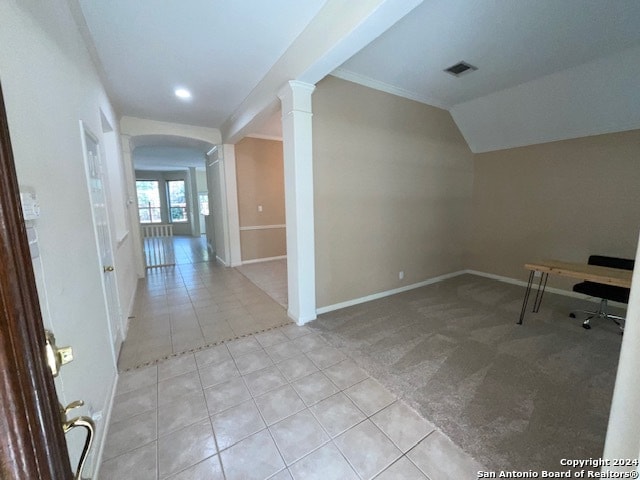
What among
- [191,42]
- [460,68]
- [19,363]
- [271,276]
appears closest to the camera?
[19,363]

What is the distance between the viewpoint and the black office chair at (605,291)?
2627 mm

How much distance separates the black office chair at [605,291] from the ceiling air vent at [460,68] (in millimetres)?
2625

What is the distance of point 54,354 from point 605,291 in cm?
418

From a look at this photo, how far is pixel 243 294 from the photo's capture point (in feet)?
12.4

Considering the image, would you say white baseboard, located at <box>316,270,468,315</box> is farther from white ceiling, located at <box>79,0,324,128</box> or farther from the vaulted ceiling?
white ceiling, located at <box>79,0,324,128</box>

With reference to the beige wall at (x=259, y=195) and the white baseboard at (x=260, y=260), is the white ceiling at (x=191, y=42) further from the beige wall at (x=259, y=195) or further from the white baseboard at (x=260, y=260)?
the white baseboard at (x=260, y=260)

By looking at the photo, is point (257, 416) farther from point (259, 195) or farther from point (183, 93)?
point (259, 195)

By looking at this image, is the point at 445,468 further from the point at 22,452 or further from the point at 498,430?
the point at 22,452

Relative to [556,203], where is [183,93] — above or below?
above

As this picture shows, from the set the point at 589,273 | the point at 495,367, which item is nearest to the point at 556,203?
the point at 589,273

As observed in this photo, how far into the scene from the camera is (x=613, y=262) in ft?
9.58

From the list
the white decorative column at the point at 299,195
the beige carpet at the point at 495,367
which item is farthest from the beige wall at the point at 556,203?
the white decorative column at the point at 299,195

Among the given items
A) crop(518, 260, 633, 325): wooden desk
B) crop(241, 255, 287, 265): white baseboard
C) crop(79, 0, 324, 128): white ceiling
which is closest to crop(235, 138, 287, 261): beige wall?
crop(241, 255, 287, 265): white baseboard

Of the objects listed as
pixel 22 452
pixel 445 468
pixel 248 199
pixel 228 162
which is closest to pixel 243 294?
pixel 248 199
